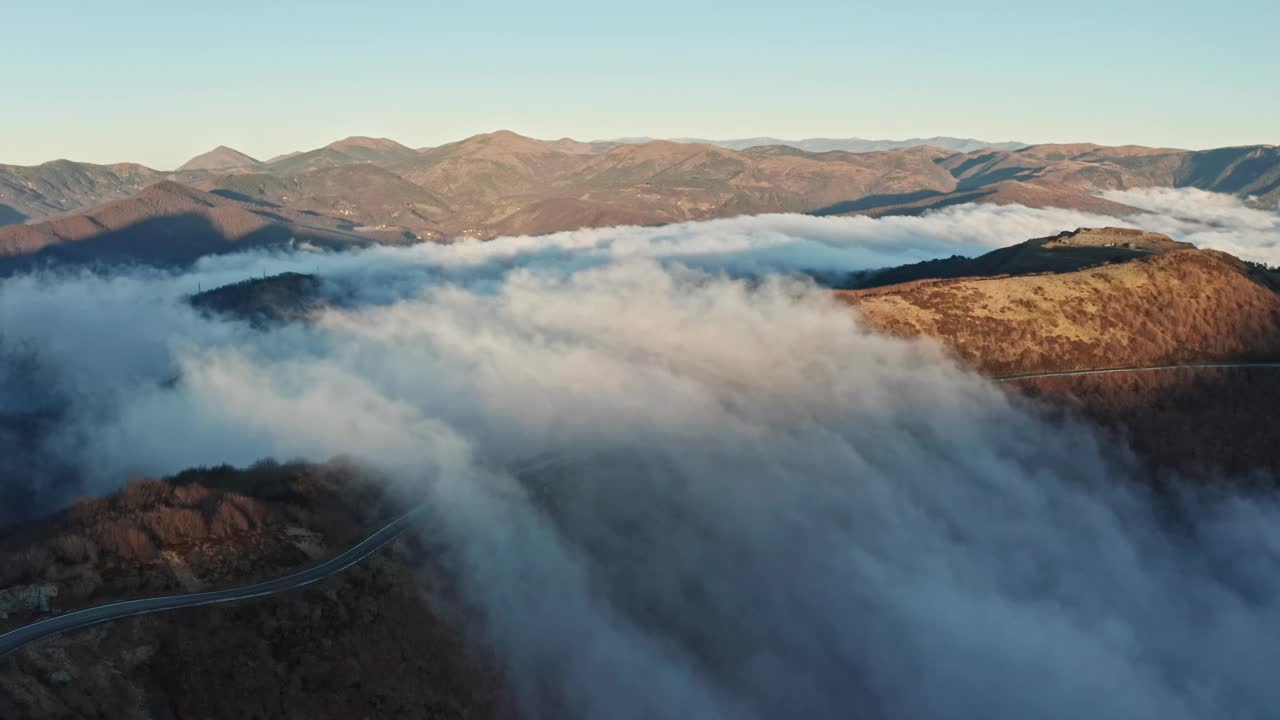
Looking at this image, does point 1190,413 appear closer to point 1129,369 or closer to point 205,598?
point 1129,369

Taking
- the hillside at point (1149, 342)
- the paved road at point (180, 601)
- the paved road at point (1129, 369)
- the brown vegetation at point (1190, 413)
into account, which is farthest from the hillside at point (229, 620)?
the brown vegetation at point (1190, 413)

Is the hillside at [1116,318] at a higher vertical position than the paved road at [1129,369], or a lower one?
higher

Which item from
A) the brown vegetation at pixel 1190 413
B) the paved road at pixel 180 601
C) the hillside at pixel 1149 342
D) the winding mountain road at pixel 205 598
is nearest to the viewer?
the paved road at pixel 180 601

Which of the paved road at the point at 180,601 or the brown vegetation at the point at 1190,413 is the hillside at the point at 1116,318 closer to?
the brown vegetation at the point at 1190,413

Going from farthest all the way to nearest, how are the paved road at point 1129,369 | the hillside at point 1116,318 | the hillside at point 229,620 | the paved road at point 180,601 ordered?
1. the hillside at point 1116,318
2. the paved road at point 1129,369
3. the hillside at point 229,620
4. the paved road at point 180,601

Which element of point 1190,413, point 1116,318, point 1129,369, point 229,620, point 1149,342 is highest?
point 1116,318

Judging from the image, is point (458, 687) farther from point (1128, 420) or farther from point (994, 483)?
point (1128, 420)

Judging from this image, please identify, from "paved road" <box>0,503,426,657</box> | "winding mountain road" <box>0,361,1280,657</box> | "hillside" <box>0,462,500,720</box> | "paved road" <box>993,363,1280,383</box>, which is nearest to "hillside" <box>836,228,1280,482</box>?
"paved road" <box>993,363,1280,383</box>

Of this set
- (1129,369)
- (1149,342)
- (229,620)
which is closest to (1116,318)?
(1149,342)

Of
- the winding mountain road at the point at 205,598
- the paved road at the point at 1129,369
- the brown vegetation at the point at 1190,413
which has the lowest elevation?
the brown vegetation at the point at 1190,413
